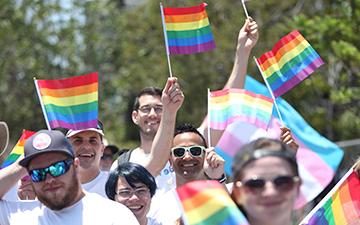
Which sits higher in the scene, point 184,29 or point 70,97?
point 184,29

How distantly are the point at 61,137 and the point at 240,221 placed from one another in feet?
5.25

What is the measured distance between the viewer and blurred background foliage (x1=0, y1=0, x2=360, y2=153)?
64.2 feet

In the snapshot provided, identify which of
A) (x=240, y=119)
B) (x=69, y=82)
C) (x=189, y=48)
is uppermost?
(x=69, y=82)

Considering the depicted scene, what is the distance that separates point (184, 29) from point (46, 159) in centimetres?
289

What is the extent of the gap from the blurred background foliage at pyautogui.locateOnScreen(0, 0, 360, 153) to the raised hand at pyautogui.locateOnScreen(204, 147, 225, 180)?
34.9 ft

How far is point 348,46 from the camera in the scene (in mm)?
11570

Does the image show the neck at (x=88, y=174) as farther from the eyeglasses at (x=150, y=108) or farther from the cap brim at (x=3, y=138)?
the eyeglasses at (x=150, y=108)

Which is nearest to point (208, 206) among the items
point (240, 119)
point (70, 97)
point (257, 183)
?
point (257, 183)

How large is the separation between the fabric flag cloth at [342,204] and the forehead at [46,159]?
6.27 ft

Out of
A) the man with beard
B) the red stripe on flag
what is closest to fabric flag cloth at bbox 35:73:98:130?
the red stripe on flag

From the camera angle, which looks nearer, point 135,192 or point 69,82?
point 135,192

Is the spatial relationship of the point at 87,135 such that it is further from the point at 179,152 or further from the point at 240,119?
the point at 240,119

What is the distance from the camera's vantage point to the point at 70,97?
7.15m

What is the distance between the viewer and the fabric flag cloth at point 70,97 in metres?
7.11
